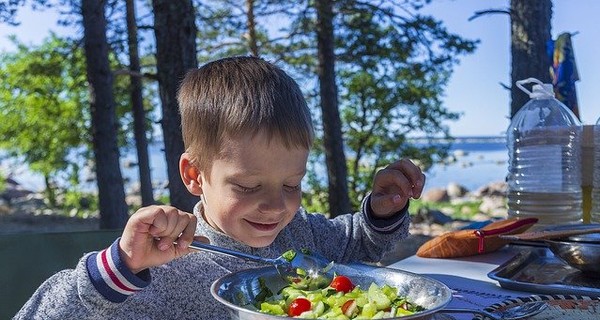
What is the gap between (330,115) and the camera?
8930mm

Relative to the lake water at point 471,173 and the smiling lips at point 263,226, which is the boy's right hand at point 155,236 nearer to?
the smiling lips at point 263,226

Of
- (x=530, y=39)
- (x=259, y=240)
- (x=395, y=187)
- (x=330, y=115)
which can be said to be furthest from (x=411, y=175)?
(x=330, y=115)

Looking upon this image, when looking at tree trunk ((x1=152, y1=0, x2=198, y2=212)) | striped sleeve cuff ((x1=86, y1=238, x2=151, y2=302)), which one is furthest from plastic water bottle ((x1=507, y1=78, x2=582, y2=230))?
tree trunk ((x1=152, y1=0, x2=198, y2=212))

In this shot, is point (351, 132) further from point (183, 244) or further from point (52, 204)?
point (183, 244)

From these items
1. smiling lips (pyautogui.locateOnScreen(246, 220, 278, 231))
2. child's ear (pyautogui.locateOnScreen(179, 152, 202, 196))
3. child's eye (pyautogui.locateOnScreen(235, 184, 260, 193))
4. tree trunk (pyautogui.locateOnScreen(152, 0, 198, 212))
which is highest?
tree trunk (pyautogui.locateOnScreen(152, 0, 198, 212))

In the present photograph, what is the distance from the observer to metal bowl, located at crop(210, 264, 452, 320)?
3.05 ft

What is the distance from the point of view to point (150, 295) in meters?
1.37

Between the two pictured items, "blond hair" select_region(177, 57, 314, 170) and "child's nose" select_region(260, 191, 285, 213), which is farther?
"blond hair" select_region(177, 57, 314, 170)

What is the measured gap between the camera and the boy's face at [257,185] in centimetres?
129

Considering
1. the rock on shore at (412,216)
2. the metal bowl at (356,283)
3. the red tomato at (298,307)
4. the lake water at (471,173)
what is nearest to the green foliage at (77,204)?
the rock on shore at (412,216)

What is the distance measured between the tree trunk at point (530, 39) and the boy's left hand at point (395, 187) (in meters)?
4.57

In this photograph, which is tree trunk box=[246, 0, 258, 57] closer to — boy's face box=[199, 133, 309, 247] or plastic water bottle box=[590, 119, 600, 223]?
plastic water bottle box=[590, 119, 600, 223]

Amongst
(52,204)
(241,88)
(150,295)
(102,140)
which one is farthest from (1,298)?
(52,204)

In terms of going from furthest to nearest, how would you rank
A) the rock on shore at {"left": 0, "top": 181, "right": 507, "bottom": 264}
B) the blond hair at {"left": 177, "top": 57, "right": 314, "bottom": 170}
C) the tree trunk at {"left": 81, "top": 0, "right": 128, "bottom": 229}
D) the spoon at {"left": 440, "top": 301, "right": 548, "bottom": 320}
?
the rock on shore at {"left": 0, "top": 181, "right": 507, "bottom": 264} < the tree trunk at {"left": 81, "top": 0, "right": 128, "bottom": 229} < the blond hair at {"left": 177, "top": 57, "right": 314, "bottom": 170} < the spoon at {"left": 440, "top": 301, "right": 548, "bottom": 320}
